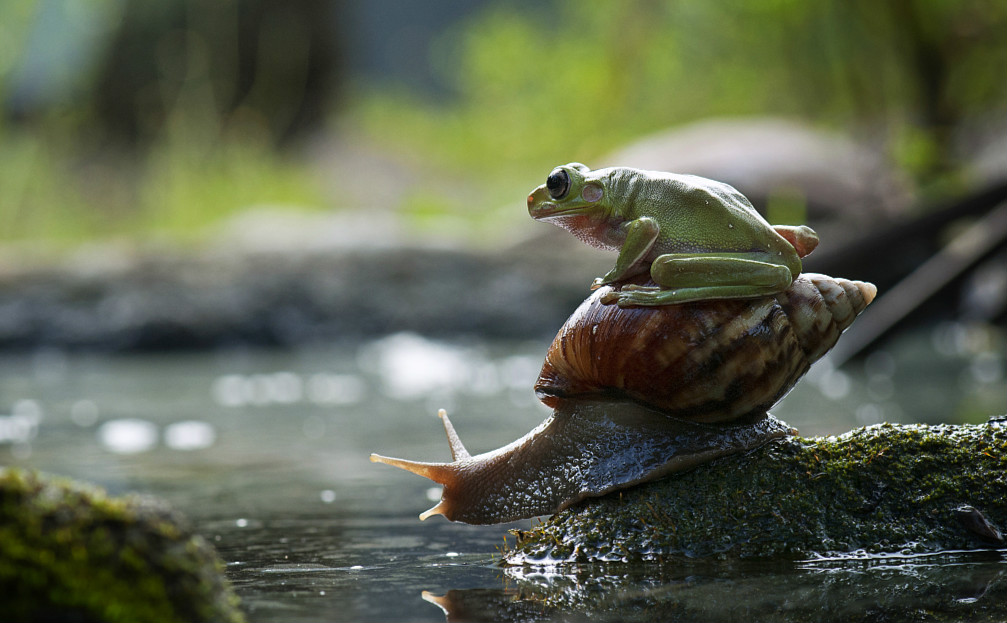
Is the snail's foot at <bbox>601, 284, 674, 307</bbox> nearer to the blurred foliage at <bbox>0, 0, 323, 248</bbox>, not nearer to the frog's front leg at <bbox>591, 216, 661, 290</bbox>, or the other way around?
the frog's front leg at <bbox>591, 216, 661, 290</bbox>

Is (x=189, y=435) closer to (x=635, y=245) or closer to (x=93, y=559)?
(x=635, y=245)

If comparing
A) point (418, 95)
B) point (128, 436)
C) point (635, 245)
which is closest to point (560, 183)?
point (635, 245)

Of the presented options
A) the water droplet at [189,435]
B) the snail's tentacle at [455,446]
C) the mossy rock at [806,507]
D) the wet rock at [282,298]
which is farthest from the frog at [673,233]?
the wet rock at [282,298]

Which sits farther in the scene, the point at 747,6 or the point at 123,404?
the point at 747,6

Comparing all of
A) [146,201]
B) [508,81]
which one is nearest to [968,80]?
[508,81]

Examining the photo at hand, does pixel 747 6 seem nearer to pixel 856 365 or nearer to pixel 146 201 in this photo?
pixel 856 365

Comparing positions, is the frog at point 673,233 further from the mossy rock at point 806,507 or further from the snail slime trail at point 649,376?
the mossy rock at point 806,507
